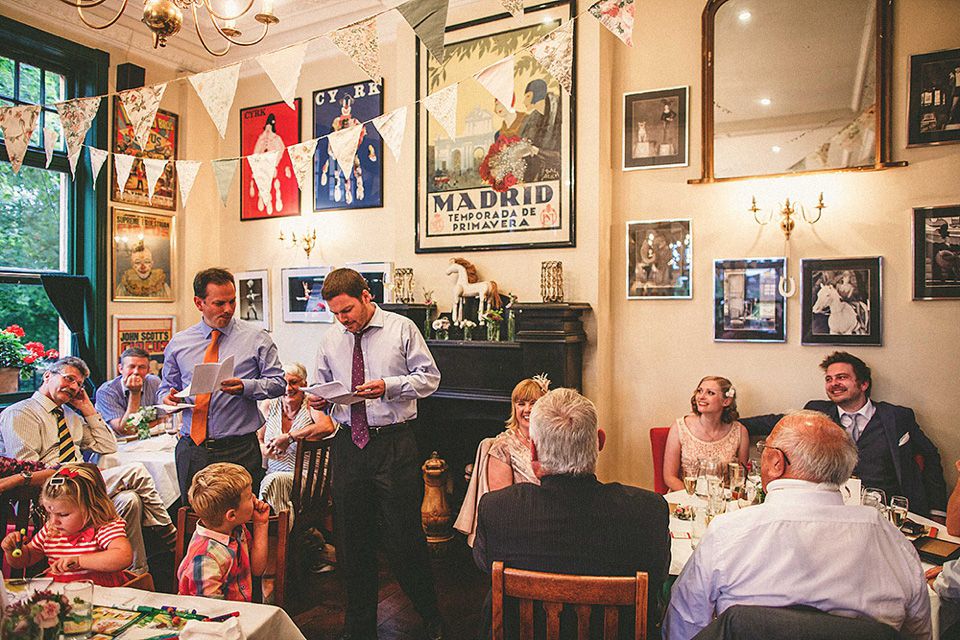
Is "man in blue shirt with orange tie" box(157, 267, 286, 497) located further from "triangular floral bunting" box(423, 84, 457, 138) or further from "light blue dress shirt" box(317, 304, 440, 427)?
"triangular floral bunting" box(423, 84, 457, 138)

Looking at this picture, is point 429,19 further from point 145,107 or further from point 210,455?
point 210,455

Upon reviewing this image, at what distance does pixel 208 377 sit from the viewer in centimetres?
276

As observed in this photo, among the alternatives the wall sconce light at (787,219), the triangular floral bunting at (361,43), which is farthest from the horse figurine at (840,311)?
the triangular floral bunting at (361,43)

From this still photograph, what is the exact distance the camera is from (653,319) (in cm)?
A: 444

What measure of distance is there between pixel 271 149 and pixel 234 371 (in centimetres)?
362

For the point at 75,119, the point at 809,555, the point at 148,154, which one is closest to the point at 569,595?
the point at 809,555

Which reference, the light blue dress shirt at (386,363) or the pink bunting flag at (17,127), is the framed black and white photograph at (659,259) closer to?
the light blue dress shirt at (386,363)

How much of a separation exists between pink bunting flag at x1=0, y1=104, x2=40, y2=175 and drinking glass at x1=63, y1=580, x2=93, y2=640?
3.35 meters

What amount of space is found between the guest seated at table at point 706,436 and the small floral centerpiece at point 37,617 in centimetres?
300

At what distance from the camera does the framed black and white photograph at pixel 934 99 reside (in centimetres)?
364

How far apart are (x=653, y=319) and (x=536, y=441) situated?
2.79 m

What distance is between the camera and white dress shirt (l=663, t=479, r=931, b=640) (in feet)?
5.13

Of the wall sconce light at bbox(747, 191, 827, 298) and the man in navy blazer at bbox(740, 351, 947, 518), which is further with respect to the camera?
the wall sconce light at bbox(747, 191, 827, 298)

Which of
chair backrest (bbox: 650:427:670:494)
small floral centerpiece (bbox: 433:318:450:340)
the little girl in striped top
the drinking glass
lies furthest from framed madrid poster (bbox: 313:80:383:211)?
the drinking glass
